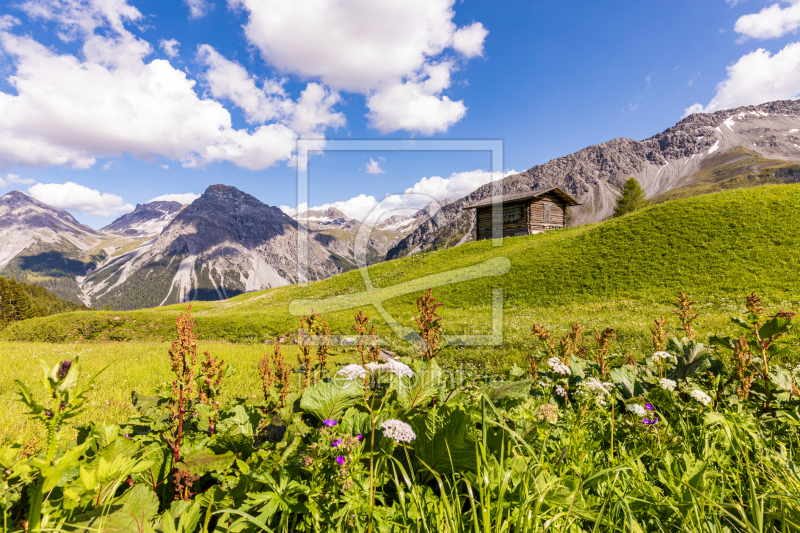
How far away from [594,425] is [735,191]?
36.2 meters

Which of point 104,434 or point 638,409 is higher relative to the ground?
point 104,434

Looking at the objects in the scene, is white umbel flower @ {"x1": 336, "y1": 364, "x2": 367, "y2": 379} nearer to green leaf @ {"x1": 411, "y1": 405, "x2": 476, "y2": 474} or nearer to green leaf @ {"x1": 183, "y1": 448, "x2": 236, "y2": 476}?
green leaf @ {"x1": 411, "y1": 405, "x2": 476, "y2": 474}

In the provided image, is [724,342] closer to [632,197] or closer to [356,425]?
[356,425]

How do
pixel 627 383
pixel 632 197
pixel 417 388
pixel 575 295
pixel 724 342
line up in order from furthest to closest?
pixel 632 197 < pixel 575 295 < pixel 627 383 < pixel 724 342 < pixel 417 388

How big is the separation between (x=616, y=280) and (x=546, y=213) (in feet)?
75.5

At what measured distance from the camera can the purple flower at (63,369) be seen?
1.11 meters

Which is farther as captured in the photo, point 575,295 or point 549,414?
point 575,295

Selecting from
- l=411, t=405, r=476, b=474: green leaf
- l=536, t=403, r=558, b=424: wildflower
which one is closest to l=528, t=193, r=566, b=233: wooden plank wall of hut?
l=536, t=403, r=558, b=424: wildflower

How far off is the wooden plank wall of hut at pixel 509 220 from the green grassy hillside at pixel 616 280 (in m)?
10.3

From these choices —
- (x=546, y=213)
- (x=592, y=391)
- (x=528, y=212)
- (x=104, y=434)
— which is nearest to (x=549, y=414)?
(x=592, y=391)

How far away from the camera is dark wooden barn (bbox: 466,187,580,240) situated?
39750mm

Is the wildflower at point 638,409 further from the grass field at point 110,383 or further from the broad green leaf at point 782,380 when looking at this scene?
the grass field at point 110,383

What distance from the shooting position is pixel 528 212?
39688 mm

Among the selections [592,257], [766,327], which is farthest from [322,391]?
[592,257]
